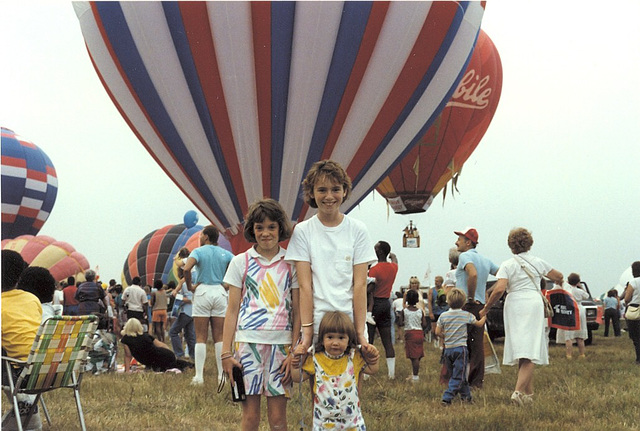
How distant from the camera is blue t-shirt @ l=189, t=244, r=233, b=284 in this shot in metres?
7.75

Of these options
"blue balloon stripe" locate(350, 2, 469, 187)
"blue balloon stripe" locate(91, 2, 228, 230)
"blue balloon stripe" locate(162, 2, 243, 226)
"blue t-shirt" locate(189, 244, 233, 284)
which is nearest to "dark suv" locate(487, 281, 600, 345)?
"blue balloon stripe" locate(350, 2, 469, 187)

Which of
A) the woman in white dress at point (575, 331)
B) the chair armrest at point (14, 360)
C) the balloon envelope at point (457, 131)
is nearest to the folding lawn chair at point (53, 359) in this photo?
the chair armrest at point (14, 360)

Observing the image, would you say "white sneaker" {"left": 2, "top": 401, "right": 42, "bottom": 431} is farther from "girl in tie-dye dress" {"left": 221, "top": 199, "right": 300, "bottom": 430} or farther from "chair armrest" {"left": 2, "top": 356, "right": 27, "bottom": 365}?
"girl in tie-dye dress" {"left": 221, "top": 199, "right": 300, "bottom": 430}

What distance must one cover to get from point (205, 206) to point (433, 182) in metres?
10.2

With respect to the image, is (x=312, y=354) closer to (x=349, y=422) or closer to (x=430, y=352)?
(x=349, y=422)

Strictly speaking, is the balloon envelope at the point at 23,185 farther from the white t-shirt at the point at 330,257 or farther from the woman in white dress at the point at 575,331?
the white t-shirt at the point at 330,257

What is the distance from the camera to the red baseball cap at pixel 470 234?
7.46m

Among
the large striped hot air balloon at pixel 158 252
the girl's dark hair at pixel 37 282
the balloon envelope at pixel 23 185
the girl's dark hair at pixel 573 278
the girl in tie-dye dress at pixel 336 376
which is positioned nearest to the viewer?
the girl in tie-dye dress at pixel 336 376

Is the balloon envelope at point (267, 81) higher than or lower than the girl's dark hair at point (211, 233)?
higher

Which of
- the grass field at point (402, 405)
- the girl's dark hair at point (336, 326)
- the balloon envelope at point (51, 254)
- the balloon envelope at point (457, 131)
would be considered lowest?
the grass field at point (402, 405)

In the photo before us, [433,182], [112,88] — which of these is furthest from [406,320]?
[433,182]

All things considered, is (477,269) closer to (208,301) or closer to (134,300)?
(208,301)

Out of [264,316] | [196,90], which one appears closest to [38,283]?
[264,316]

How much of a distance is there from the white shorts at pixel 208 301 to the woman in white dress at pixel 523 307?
2694 millimetres
